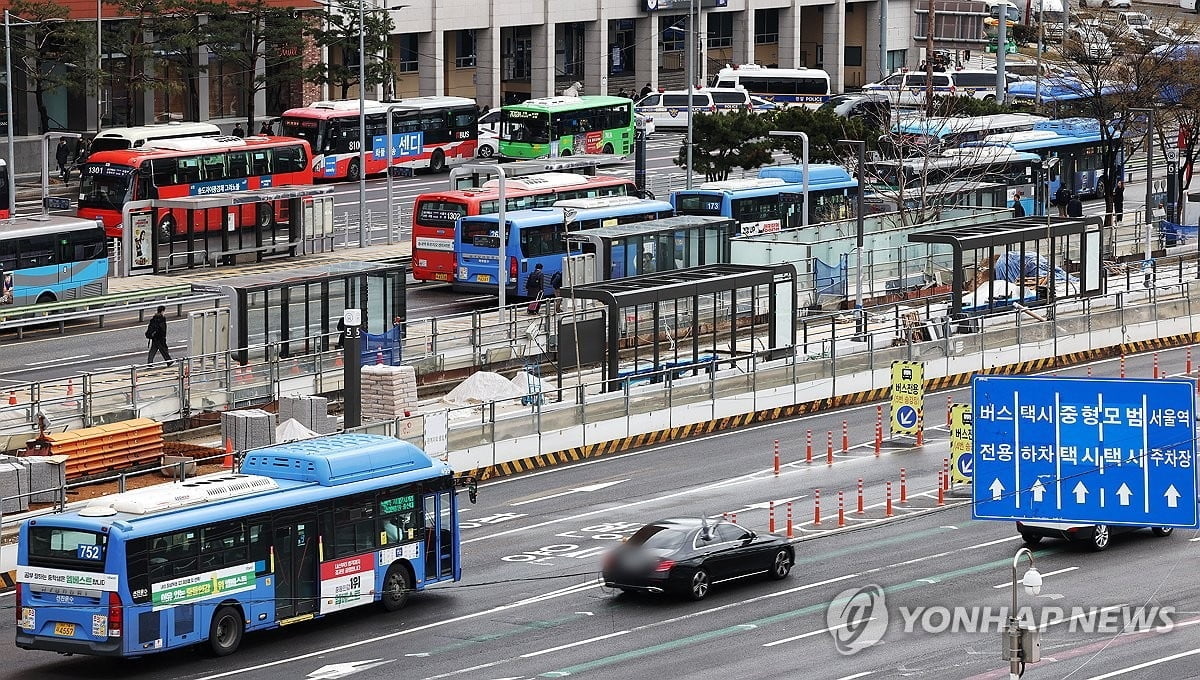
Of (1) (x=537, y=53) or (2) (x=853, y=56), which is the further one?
(2) (x=853, y=56)

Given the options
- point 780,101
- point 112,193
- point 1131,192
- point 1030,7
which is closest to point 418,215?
point 112,193

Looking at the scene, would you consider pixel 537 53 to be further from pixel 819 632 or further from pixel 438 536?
pixel 819 632

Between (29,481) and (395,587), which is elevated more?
(29,481)

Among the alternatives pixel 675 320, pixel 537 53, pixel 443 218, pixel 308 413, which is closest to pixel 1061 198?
pixel 443 218

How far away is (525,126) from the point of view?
275 feet

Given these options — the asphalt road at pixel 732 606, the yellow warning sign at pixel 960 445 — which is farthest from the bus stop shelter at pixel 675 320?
the yellow warning sign at pixel 960 445

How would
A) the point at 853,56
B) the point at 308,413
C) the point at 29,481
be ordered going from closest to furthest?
the point at 29,481
the point at 308,413
the point at 853,56

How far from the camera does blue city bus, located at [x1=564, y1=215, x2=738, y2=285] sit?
56062 millimetres

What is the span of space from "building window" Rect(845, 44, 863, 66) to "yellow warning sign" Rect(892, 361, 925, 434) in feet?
292

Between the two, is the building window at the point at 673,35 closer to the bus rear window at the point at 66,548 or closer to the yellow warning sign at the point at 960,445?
the yellow warning sign at the point at 960,445

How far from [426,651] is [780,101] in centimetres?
7899

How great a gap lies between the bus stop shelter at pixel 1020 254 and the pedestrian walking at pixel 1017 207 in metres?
13.1

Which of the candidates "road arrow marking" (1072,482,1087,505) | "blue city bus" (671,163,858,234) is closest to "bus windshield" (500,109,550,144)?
"blue city bus" (671,163,858,234)

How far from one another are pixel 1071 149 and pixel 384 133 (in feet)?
85.3
